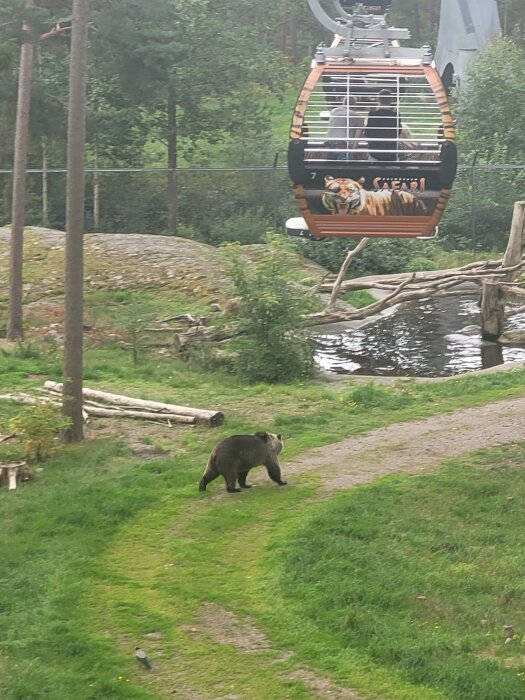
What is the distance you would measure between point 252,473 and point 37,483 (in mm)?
2339

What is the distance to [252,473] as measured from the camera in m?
12.7

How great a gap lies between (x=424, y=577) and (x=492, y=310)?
45.0 feet

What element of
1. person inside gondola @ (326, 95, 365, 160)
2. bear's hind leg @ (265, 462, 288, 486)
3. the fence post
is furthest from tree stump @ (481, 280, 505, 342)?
bear's hind leg @ (265, 462, 288, 486)

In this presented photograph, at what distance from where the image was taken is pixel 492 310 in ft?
74.0

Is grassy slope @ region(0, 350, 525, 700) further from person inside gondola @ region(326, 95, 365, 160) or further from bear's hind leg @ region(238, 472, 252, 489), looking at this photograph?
person inside gondola @ region(326, 95, 365, 160)

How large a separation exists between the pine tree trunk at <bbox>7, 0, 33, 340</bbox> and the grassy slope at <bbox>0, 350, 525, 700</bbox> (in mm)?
6476

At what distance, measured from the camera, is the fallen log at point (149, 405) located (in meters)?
15.0

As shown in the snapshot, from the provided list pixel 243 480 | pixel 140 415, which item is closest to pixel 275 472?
pixel 243 480

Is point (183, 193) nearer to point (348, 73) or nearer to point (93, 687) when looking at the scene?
point (348, 73)

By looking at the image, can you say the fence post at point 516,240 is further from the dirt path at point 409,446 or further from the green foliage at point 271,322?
the dirt path at point 409,446

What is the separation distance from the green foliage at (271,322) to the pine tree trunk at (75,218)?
5247 mm

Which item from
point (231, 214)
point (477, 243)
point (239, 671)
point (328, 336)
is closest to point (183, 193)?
point (231, 214)

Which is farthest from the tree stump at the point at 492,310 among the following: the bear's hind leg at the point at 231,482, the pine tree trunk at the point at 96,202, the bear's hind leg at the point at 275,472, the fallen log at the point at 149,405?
the pine tree trunk at the point at 96,202

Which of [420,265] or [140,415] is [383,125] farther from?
[420,265]
